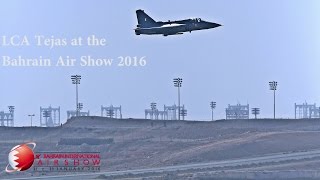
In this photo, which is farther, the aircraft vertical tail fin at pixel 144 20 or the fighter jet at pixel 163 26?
the aircraft vertical tail fin at pixel 144 20

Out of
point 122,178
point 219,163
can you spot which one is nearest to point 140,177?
point 122,178

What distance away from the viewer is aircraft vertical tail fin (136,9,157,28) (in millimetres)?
A: 166250

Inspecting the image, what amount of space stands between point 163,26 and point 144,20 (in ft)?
10.6

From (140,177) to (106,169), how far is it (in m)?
23.6

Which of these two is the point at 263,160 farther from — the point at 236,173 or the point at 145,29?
the point at 145,29

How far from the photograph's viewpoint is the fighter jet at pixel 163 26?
163875 millimetres

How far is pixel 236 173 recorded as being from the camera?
6939 inches

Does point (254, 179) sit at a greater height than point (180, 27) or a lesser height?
lesser

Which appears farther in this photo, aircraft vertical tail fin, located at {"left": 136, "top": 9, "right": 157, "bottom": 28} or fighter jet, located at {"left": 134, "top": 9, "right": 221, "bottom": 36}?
aircraft vertical tail fin, located at {"left": 136, "top": 9, "right": 157, "bottom": 28}

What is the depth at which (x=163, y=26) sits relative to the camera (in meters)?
166

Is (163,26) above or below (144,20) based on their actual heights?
below

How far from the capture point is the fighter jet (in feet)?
538

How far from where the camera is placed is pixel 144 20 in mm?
167875

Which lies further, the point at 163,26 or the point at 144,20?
the point at 144,20
